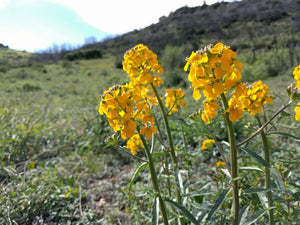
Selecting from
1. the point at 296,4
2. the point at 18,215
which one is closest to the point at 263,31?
the point at 296,4

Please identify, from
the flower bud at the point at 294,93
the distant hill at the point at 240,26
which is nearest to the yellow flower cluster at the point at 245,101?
the flower bud at the point at 294,93

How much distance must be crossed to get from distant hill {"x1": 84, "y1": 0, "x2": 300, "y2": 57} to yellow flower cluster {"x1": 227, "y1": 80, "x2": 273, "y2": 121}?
38.0 ft

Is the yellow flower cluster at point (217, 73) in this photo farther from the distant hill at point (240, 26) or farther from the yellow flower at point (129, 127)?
the distant hill at point (240, 26)

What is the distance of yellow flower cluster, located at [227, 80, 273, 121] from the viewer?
0.96 meters

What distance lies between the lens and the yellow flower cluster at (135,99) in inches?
47.6

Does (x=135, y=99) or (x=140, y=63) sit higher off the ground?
(x=140, y=63)

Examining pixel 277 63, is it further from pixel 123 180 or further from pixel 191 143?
pixel 123 180

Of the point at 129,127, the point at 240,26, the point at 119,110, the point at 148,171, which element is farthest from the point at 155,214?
the point at 240,26

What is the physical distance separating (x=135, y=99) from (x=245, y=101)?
→ 0.60 meters

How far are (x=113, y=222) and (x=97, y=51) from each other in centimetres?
2936

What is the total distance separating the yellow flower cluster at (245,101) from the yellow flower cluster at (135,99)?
0.47m

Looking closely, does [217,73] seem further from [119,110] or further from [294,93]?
[119,110]

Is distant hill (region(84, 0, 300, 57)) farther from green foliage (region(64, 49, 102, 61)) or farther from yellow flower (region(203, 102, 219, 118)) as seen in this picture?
yellow flower (region(203, 102, 219, 118))

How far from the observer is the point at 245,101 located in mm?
1142
